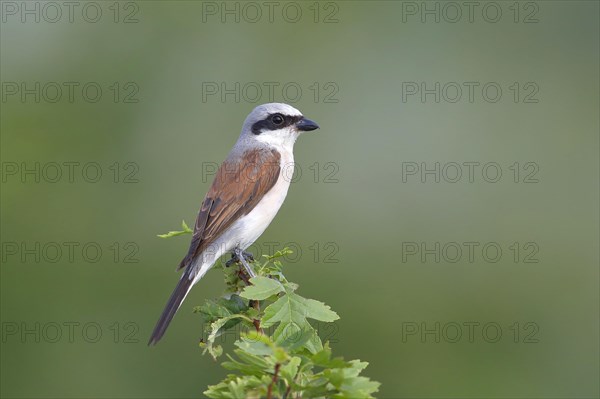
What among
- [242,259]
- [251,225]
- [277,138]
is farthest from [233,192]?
[242,259]

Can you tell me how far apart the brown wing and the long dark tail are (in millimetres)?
81

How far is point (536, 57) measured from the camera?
978 cm

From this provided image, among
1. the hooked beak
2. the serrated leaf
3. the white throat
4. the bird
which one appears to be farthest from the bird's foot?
the serrated leaf

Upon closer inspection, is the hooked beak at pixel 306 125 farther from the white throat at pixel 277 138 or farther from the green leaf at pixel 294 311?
the green leaf at pixel 294 311

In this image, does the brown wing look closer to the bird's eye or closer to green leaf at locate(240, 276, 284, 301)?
the bird's eye

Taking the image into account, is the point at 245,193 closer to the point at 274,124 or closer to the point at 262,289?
the point at 274,124

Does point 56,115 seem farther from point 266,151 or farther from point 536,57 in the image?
point 536,57

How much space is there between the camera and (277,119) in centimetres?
491

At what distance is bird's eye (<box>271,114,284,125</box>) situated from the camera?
4895 mm

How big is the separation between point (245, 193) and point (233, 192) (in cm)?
8

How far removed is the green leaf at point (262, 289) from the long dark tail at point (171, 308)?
89cm

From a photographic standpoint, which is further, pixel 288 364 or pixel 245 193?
pixel 245 193

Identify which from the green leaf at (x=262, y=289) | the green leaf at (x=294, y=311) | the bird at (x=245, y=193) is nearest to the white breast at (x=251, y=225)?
the bird at (x=245, y=193)

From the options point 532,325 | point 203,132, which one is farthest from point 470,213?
point 203,132
